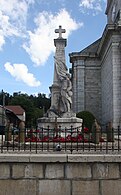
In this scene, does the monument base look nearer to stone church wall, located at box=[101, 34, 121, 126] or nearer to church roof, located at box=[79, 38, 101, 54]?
stone church wall, located at box=[101, 34, 121, 126]

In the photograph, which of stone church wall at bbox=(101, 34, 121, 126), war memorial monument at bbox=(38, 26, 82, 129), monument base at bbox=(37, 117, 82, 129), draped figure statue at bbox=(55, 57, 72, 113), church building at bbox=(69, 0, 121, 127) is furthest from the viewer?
church building at bbox=(69, 0, 121, 127)

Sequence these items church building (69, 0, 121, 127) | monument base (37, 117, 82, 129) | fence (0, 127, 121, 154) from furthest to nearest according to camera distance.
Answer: church building (69, 0, 121, 127) < monument base (37, 117, 82, 129) < fence (0, 127, 121, 154)

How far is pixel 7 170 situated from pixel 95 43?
36.8 meters

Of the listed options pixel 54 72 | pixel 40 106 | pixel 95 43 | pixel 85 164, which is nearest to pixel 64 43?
pixel 54 72

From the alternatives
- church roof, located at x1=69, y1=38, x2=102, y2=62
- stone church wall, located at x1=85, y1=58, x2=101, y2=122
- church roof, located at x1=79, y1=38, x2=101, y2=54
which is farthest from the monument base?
church roof, located at x1=79, y1=38, x2=101, y2=54

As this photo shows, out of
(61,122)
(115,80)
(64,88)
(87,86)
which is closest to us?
(61,122)

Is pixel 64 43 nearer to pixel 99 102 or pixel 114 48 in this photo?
pixel 114 48

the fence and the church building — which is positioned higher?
the church building

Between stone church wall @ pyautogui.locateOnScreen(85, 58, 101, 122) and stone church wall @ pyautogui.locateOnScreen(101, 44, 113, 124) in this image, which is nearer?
stone church wall @ pyautogui.locateOnScreen(101, 44, 113, 124)

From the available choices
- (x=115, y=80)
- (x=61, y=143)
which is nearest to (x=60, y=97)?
(x=61, y=143)

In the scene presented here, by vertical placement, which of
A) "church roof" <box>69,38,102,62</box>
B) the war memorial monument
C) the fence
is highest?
"church roof" <box>69,38,102,62</box>

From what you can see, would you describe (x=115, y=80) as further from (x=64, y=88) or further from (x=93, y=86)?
(x=64, y=88)

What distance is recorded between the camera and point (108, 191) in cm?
636

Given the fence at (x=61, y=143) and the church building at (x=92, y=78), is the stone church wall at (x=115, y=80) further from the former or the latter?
the fence at (x=61, y=143)
